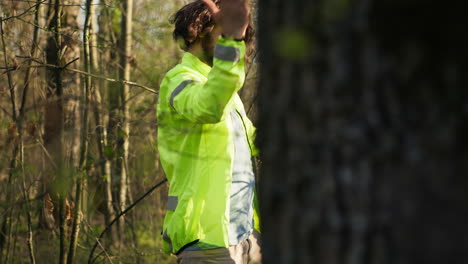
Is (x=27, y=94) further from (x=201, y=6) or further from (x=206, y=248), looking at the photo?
(x=206, y=248)

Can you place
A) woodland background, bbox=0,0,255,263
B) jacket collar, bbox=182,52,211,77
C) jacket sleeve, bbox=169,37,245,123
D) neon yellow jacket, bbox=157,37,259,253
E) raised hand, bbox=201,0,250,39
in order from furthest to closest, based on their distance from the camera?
woodland background, bbox=0,0,255,263 → jacket collar, bbox=182,52,211,77 → neon yellow jacket, bbox=157,37,259,253 → jacket sleeve, bbox=169,37,245,123 → raised hand, bbox=201,0,250,39

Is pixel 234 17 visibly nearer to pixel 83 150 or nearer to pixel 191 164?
pixel 191 164

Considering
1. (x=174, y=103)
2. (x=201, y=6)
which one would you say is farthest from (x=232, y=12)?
(x=201, y=6)

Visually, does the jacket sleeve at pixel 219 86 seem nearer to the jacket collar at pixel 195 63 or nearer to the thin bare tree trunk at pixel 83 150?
the jacket collar at pixel 195 63

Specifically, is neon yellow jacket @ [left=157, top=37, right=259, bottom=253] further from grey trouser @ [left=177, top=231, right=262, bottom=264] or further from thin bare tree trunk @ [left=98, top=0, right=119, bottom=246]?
thin bare tree trunk @ [left=98, top=0, right=119, bottom=246]

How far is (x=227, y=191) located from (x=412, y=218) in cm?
143

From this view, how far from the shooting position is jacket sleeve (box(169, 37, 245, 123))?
86.6 inches

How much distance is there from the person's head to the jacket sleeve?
18.7 inches

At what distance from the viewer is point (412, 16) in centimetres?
120

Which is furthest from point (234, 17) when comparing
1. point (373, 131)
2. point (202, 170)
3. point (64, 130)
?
point (64, 130)

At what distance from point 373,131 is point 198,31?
169cm

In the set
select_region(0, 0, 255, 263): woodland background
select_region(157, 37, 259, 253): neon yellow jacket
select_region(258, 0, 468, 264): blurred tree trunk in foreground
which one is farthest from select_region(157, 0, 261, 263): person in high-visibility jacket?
select_region(0, 0, 255, 263): woodland background

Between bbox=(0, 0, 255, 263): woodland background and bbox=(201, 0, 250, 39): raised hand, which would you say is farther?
bbox=(0, 0, 255, 263): woodland background

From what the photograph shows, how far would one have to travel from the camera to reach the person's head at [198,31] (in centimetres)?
281
